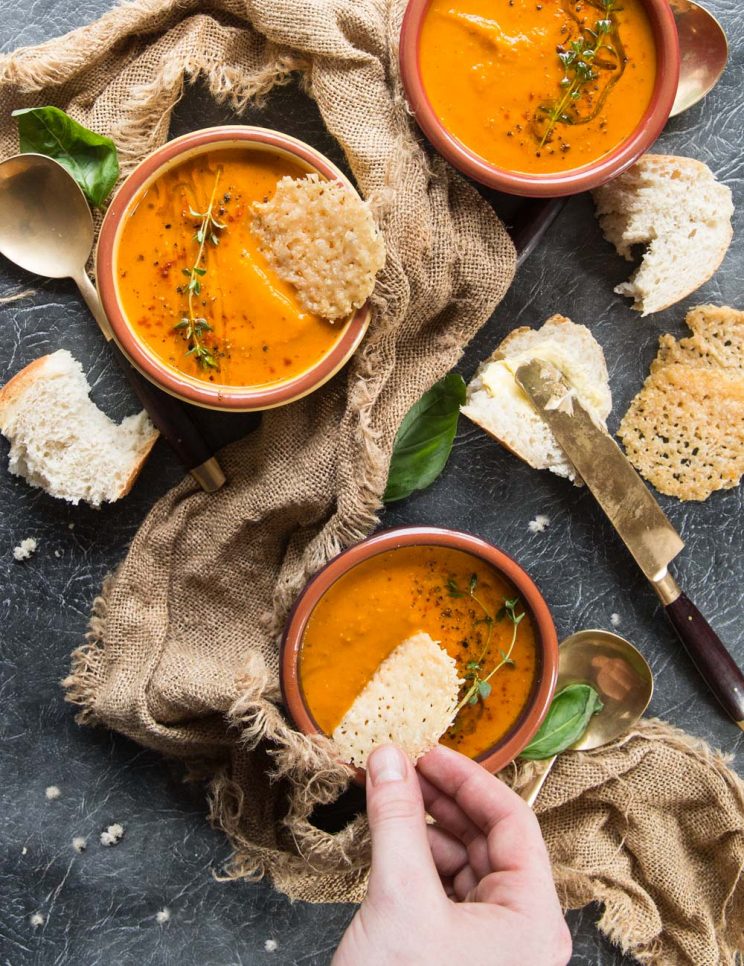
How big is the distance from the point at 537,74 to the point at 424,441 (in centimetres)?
85

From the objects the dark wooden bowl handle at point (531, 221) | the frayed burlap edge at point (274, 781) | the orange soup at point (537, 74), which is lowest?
the frayed burlap edge at point (274, 781)

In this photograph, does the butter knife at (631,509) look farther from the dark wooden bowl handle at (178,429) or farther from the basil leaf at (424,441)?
the dark wooden bowl handle at (178,429)

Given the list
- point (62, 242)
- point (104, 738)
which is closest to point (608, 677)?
point (104, 738)

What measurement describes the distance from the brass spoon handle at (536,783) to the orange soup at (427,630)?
7.4 inches

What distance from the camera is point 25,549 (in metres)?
2.19

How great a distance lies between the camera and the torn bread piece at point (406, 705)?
1950 mm

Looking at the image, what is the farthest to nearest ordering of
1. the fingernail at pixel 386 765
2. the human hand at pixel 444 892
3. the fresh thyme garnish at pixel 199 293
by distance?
the fresh thyme garnish at pixel 199 293, the fingernail at pixel 386 765, the human hand at pixel 444 892

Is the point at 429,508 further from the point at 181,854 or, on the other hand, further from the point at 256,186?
the point at 181,854

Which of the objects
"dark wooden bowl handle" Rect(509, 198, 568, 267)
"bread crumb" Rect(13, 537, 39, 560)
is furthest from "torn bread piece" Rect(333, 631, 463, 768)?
"dark wooden bowl handle" Rect(509, 198, 568, 267)

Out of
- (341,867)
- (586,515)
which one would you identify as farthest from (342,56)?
(341,867)

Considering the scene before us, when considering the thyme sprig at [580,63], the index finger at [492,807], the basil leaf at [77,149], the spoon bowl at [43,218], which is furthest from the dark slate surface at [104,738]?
the index finger at [492,807]

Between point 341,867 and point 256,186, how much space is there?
1.58 meters

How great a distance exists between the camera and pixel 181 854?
7.24 feet

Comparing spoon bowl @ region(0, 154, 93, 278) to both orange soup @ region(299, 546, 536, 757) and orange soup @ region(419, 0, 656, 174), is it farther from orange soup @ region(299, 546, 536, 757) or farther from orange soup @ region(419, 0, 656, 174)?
orange soup @ region(299, 546, 536, 757)
